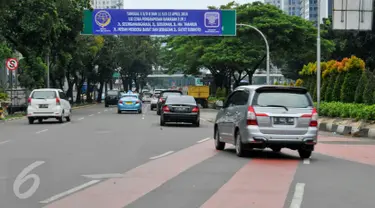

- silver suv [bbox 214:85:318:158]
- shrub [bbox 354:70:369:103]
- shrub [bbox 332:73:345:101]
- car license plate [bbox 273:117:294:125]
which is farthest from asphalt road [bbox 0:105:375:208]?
shrub [bbox 332:73:345:101]

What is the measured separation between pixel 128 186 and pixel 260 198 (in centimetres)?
232

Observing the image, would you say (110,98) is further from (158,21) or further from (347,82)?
(347,82)

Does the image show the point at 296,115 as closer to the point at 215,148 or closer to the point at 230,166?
the point at 230,166

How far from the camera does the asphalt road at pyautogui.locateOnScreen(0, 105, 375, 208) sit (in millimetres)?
8578

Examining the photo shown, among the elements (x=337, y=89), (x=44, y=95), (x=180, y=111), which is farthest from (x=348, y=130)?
(x=44, y=95)

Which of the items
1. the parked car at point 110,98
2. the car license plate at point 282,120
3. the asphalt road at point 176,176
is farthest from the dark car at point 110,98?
the car license plate at point 282,120

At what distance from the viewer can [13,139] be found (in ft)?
63.5

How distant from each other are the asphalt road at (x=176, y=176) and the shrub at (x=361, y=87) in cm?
965

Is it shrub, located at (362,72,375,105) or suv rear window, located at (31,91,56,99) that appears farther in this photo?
suv rear window, located at (31,91,56,99)

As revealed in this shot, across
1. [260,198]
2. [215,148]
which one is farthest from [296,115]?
[260,198]

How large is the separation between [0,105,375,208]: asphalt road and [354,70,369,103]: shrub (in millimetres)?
9652

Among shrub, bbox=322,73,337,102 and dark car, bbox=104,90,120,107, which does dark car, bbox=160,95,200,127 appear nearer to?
shrub, bbox=322,73,337,102

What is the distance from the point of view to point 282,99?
1372 cm

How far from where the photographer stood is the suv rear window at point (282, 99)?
13.7 meters
